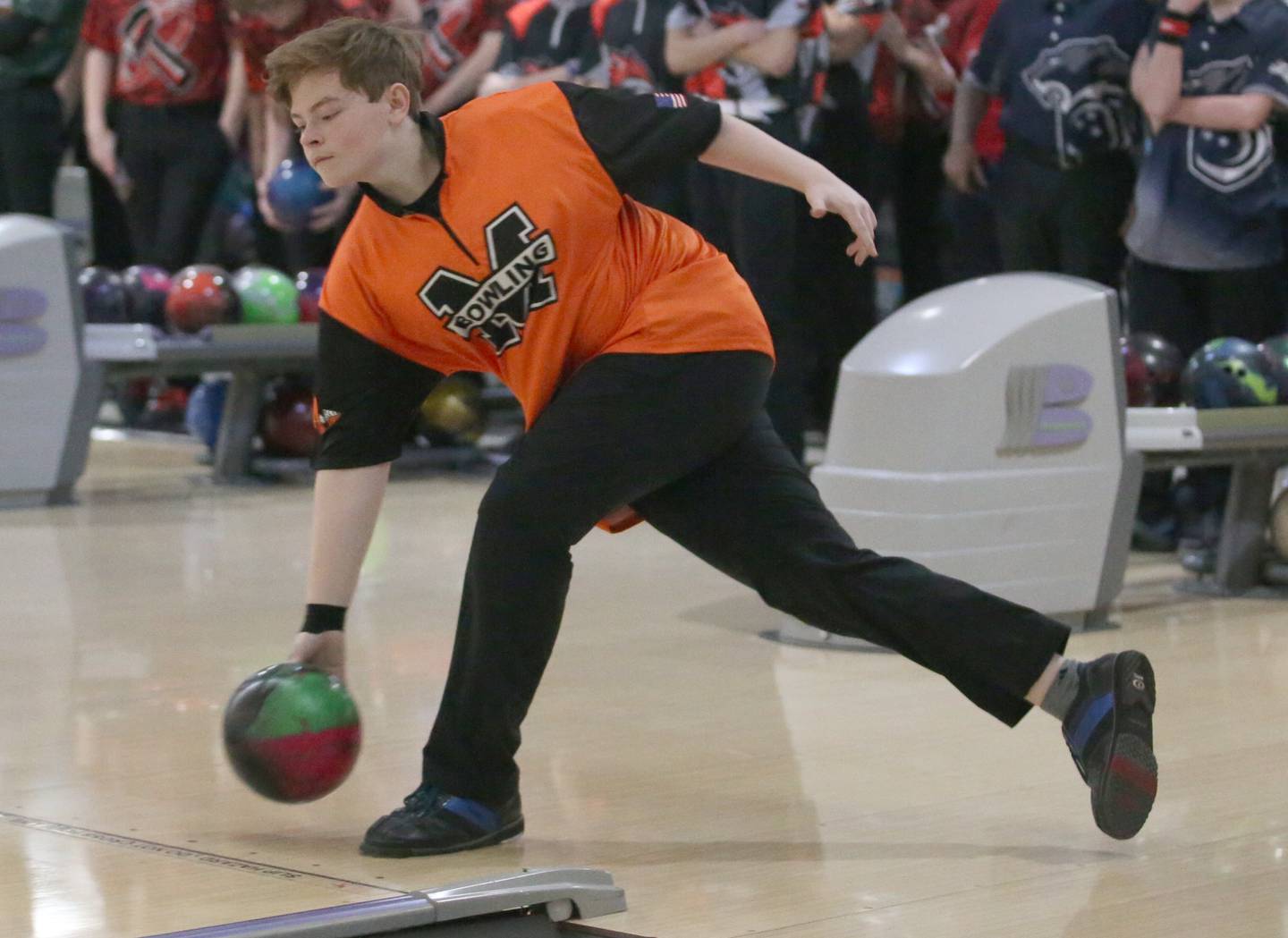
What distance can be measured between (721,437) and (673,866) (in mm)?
680

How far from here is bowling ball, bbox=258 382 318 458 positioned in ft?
28.7

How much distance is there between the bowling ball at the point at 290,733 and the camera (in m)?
3.35

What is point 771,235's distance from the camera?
6.94m

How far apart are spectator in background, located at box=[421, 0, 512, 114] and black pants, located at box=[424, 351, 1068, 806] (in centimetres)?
569

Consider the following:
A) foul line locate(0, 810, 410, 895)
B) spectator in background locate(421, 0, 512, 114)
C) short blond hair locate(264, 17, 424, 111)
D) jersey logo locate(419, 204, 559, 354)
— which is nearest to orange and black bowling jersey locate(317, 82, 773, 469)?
jersey logo locate(419, 204, 559, 354)

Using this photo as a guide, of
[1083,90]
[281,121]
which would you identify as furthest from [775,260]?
[281,121]

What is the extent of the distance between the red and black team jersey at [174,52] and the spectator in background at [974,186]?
310 cm

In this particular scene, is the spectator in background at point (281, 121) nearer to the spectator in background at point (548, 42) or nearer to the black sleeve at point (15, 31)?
the spectator in background at point (548, 42)

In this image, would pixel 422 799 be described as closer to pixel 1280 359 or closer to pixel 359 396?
pixel 359 396

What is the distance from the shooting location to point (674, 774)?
3.94 metres

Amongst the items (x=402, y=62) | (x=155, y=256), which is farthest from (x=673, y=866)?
(x=155, y=256)

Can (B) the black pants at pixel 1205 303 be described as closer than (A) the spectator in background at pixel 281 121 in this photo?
Yes

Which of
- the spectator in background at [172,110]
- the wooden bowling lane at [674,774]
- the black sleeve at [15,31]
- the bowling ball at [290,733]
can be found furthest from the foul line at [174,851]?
the black sleeve at [15,31]

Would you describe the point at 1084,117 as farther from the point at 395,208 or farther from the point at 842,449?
the point at 395,208
